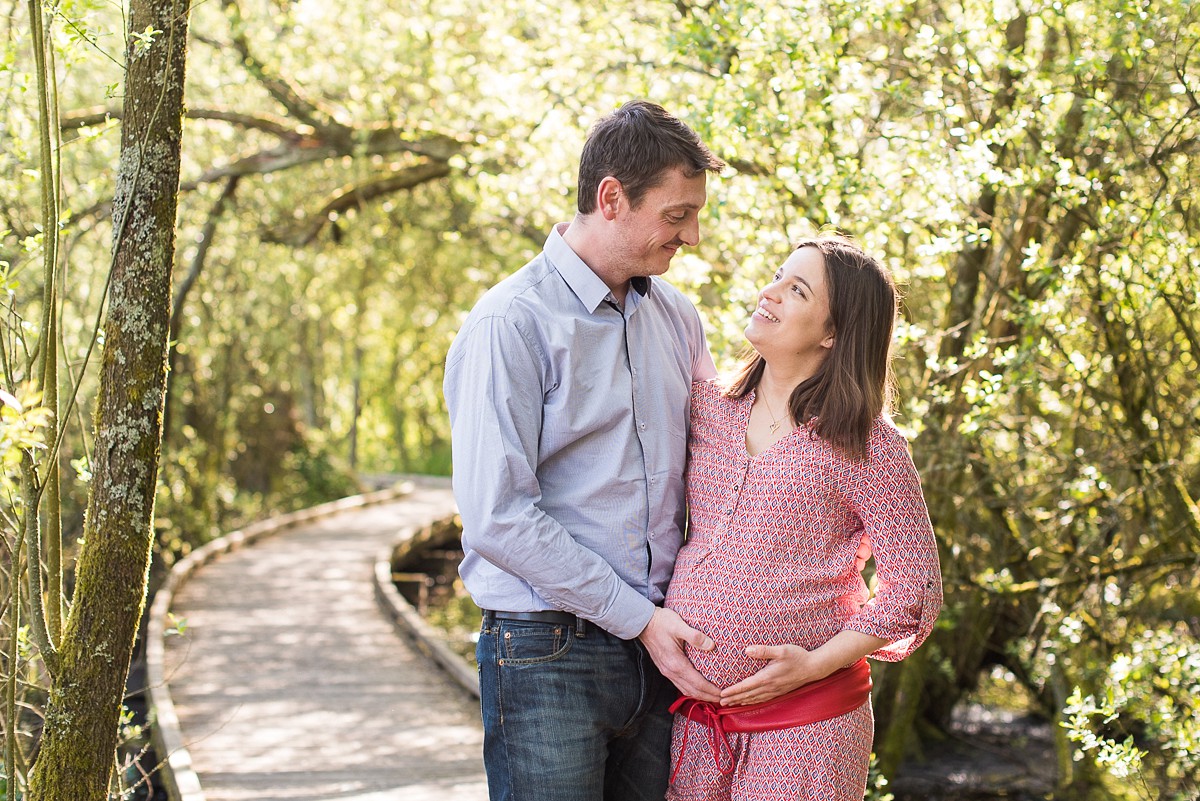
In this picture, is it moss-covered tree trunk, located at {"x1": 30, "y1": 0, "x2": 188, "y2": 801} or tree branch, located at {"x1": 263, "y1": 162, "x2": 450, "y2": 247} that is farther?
tree branch, located at {"x1": 263, "y1": 162, "x2": 450, "y2": 247}

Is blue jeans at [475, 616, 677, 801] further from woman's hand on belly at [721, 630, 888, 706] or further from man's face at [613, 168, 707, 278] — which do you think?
man's face at [613, 168, 707, 278]

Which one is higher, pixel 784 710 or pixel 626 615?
pixel 626 615

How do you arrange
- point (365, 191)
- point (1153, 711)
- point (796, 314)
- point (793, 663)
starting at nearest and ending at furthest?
point (793, 663)
point (796, 314)
point (1153, 711)
point (365, 191)

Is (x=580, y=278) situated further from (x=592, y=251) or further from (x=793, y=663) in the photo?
(x=793, y=663)

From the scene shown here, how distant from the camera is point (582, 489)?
101 inches

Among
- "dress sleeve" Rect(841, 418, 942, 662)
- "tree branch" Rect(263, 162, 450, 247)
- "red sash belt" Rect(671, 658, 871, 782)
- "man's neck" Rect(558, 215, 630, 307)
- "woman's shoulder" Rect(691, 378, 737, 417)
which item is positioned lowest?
"red sash belt" Rect(671, 658, 871, 782)

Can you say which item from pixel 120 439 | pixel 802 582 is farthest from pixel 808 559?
pixel 120 439

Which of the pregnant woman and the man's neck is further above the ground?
Answer: the man's neck

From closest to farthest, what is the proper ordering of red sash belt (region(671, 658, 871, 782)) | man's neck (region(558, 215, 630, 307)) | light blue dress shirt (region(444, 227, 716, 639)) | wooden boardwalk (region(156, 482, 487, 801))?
light blue dress shirt (region(444, 227, 716, 639)) → red sash belt (region(671, 658, 871, 782)) → man's neck (region(558, 215, 630, 307)) → wooden boardwalk (region(156, 482, 487, 801))

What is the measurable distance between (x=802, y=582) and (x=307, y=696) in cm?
616

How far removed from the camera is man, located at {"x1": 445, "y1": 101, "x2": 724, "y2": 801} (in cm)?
243

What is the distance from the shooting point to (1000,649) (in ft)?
23.1

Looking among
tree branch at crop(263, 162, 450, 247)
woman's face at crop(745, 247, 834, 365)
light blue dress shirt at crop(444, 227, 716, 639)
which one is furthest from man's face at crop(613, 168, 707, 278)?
tree branch at crop(263, 162, 450, 247)

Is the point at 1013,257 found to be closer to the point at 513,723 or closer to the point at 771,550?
the point at 771,550
